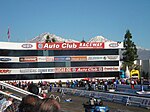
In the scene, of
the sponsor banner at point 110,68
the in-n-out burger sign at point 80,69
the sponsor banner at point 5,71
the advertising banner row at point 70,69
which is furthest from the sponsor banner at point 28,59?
the sponsor banner at point 110,68

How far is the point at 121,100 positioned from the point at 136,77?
90.8 ft

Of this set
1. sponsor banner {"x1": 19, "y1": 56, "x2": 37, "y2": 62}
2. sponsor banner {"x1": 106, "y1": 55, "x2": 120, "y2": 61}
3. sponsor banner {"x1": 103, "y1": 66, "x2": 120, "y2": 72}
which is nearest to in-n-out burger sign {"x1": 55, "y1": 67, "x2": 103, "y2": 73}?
sponsor banner {"x1": 103, "y1": 66, "x2": 120, "y2": 72}

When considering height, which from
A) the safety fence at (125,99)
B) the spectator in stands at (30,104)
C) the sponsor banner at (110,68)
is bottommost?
the safety fence at (125,99)

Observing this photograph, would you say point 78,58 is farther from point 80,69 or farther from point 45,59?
point 45,59

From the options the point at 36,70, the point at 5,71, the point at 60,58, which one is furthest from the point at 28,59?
the point at 60,58

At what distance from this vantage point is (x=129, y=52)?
9425 centimetres

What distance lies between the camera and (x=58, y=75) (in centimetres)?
8194

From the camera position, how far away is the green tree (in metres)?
93.1

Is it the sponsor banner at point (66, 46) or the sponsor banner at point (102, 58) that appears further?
the sponsor banner at point (102, 58)

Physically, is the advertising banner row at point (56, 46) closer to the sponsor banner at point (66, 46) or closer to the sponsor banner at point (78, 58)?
the sponsor banner at point (66, 46)

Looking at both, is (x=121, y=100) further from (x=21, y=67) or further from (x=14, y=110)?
(x=21, y=67)

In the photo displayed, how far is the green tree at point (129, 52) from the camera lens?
93.1m

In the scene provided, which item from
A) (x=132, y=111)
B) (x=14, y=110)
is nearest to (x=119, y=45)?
(x=132, y=111)

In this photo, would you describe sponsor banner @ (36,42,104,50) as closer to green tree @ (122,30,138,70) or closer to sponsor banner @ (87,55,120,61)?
sponsor banner @ (87,55,120,61)
